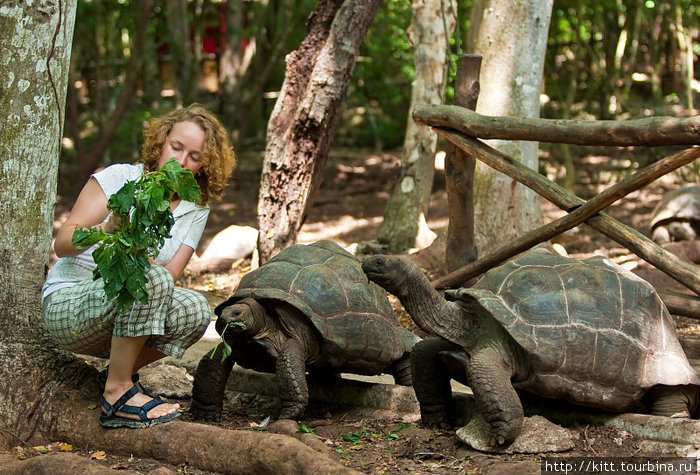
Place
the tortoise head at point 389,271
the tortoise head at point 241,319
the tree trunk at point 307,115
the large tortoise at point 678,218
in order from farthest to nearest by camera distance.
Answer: the large tortoise at point 678,218 < the tree trunk at point 307,115 < the tortoise head at point 241,319 < the tortoise head at point 389,271

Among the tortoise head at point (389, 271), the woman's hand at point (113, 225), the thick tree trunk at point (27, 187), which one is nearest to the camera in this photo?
the woman's hand at point (113, 225)

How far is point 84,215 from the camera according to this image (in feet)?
11.5

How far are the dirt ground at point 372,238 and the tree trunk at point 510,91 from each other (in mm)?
1098

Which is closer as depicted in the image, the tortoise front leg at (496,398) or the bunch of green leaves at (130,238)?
the bunch of green leaves at (130,238)

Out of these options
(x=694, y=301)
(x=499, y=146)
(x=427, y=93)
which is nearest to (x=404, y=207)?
(x=427, y=93)

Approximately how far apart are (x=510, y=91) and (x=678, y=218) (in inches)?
131

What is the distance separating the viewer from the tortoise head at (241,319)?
12.6ft

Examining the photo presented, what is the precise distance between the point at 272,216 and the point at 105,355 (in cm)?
316

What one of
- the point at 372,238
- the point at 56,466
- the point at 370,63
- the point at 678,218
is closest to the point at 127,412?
the point at 56,466

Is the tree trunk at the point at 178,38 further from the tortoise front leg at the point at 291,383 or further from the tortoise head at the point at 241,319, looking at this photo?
the tortoise front leg at the point at 291,383

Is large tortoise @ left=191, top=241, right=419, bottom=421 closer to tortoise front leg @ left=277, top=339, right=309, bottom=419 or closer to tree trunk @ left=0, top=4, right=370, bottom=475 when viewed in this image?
tortoise front leg @ left=277, top=339, right=309, bottom=419

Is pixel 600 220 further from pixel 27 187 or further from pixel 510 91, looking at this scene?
pixel 27 187

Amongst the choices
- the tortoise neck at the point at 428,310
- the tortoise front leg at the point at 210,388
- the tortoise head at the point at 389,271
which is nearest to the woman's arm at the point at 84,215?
the tortoise front leg at the point at 210,388

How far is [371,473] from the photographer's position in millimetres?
3275
